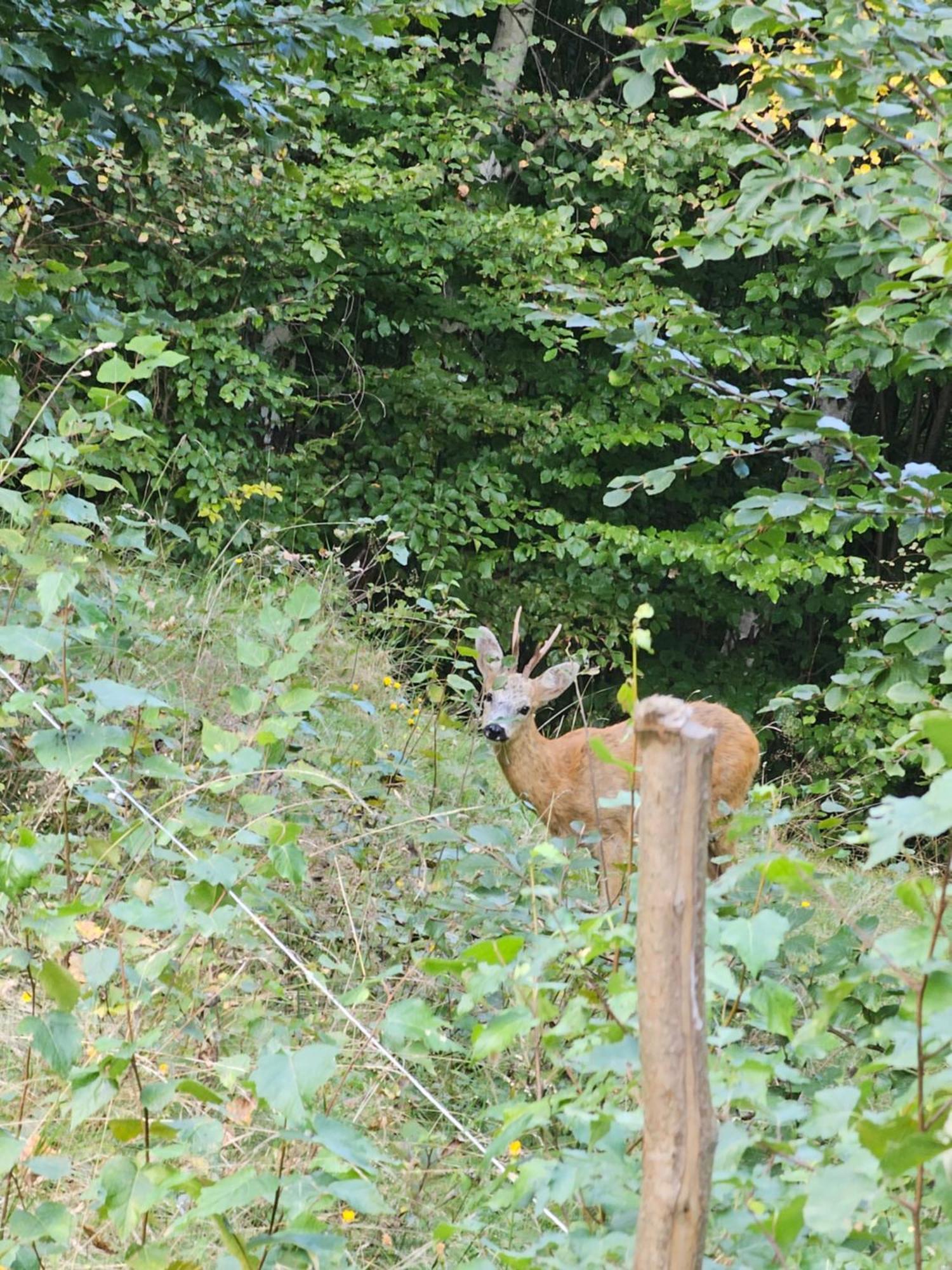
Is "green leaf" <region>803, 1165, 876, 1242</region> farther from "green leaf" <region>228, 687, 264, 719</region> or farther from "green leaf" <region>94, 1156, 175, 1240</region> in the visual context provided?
"green leaf" <region>228, 687, 264, 719</region>

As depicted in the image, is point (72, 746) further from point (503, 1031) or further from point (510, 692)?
point (510, 692)

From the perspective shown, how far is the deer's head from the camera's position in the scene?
14.1ft

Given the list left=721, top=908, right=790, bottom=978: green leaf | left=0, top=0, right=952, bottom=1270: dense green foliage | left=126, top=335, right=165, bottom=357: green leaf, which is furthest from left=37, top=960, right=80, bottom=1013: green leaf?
left=126, top=335, right=165, bottom=357: green leaf

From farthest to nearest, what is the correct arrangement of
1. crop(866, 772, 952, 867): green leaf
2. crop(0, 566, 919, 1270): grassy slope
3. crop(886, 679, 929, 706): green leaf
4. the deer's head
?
the deer's head
crop(886, 679, 929, 706): green leaf
crop(0, 566, 919, 1270): grassy slope
crop(866, 772, 952, 867): green leaf

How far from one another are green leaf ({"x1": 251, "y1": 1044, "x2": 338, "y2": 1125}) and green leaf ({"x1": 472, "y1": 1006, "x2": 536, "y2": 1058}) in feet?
0.58

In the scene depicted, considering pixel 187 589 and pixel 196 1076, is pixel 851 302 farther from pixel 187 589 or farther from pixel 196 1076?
pixel 196 1076

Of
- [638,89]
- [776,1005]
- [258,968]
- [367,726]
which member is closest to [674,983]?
[776,1005]

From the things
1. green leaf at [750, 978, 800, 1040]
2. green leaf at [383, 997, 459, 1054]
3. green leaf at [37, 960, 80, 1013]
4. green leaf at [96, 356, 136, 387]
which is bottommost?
green leaf at [37, 960, 80, 1013]

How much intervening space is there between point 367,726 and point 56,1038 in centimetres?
356

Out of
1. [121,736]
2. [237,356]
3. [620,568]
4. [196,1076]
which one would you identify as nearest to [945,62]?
[121,736]

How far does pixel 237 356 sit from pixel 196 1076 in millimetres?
6415

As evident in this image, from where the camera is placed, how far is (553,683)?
4500mm

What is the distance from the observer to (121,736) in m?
1.93

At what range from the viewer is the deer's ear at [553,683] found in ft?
14.4
